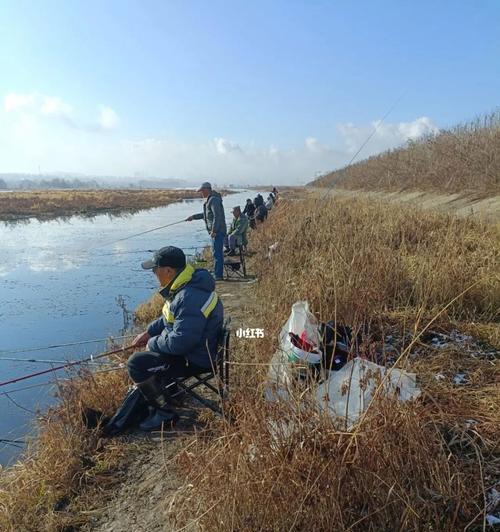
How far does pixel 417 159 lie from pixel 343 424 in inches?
779

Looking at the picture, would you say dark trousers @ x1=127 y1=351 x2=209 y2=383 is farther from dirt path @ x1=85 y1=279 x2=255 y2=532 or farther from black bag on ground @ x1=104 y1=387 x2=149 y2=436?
dirt path @ x1=85 y1=279 x2=255 y2=532

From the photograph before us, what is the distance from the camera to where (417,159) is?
19.3 metres

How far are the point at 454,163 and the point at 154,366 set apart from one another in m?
14.0

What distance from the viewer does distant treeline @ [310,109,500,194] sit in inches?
451

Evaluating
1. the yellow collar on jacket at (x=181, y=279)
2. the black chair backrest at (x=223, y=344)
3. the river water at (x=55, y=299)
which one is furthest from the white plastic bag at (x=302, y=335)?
the river water at (x=55, y=299)

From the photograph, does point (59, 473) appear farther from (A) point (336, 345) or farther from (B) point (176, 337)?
(A) point (336, 345)

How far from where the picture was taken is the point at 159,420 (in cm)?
348

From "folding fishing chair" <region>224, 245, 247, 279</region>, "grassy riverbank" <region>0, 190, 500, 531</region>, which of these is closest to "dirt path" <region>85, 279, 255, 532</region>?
"grassy riverbank" <region>0, 190, 500, 531</region>

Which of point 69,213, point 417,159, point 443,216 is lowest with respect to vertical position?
point 69,213

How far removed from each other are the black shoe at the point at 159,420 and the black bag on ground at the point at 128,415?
10 cm

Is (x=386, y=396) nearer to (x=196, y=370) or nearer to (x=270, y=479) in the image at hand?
(x=270, y=479)

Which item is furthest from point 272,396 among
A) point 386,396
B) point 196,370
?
point 196,370

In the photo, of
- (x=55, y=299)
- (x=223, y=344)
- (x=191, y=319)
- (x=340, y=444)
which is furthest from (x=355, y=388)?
(x=55, y=299)

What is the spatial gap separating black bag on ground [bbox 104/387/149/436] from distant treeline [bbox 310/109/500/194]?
557 centimetres
